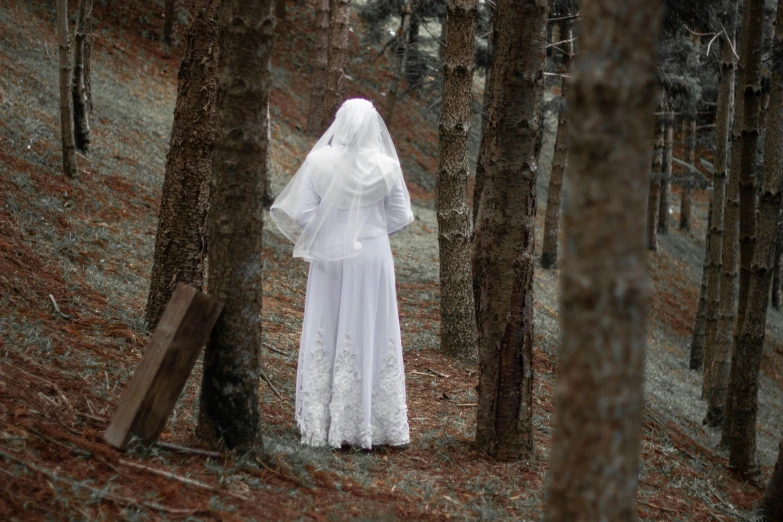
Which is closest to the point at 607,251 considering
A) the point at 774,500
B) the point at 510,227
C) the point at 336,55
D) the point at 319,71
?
the point at 510,227

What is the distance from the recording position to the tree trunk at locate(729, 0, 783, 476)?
27.5ft

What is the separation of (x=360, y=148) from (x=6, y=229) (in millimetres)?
4754

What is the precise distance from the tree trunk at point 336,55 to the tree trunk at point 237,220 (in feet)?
43.7

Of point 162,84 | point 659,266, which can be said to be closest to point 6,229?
point 162,84

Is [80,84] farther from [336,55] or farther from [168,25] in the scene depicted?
[168,25]

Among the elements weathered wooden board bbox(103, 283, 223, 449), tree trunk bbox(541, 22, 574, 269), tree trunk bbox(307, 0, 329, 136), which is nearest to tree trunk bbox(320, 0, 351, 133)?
tree trunk bbox(307, 0, 329, 136)

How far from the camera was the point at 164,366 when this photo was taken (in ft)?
14.9

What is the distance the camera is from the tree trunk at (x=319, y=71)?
79.1 ft

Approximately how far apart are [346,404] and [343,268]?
1.06m

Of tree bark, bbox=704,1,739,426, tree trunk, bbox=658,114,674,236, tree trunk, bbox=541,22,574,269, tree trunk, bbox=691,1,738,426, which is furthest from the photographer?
tree trunk, bbox=658,114,674,236

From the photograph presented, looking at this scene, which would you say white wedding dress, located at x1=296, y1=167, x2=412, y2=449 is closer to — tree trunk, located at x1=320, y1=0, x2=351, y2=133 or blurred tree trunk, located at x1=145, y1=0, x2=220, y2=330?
blurred tree trunk, located at x1=145, y1=0, x2=220, y2=330

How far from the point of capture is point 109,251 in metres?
10.2

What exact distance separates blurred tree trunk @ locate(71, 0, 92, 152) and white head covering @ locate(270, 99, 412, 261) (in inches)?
343

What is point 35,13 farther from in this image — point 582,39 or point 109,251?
point 582,39
